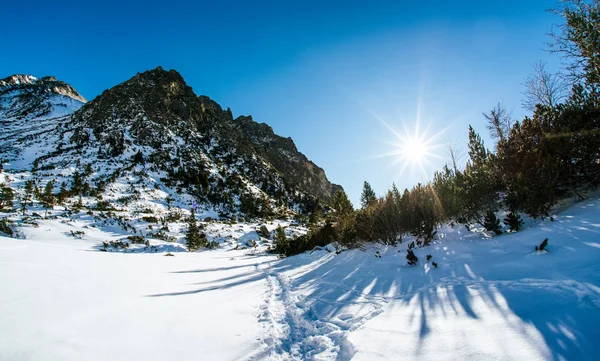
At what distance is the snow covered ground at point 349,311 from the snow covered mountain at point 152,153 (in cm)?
4213

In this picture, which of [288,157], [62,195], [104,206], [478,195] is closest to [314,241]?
[478,195]

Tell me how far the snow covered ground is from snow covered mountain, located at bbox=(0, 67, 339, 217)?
138 feet

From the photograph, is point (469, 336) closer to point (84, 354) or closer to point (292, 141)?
point (84, 354)

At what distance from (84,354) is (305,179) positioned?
128 metres

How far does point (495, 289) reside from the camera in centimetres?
334

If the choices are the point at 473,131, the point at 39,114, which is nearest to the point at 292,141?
the point at 39,114

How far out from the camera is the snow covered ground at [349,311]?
2.18 m

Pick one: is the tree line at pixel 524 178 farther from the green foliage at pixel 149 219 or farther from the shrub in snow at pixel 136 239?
the green foliage at pixel 149 219

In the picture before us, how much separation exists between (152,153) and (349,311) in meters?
70.2

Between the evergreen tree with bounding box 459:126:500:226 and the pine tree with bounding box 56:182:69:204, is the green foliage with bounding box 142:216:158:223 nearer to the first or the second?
the pine tree with bounding box 56:182:69:204

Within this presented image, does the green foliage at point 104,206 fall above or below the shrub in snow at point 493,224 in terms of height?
above

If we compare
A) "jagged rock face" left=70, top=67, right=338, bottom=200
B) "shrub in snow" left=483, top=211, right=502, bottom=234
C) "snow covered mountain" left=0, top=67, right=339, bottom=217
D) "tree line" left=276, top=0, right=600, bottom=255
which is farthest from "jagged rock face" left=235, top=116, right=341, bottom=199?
"shrub in snow" left=483, top=211, right=502, bottom=234

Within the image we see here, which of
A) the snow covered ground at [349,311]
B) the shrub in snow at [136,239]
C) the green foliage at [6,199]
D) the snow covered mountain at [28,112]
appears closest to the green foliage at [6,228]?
the shrub in snow at [136,239]

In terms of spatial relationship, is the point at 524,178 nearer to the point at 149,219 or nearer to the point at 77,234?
the point at 77,234
